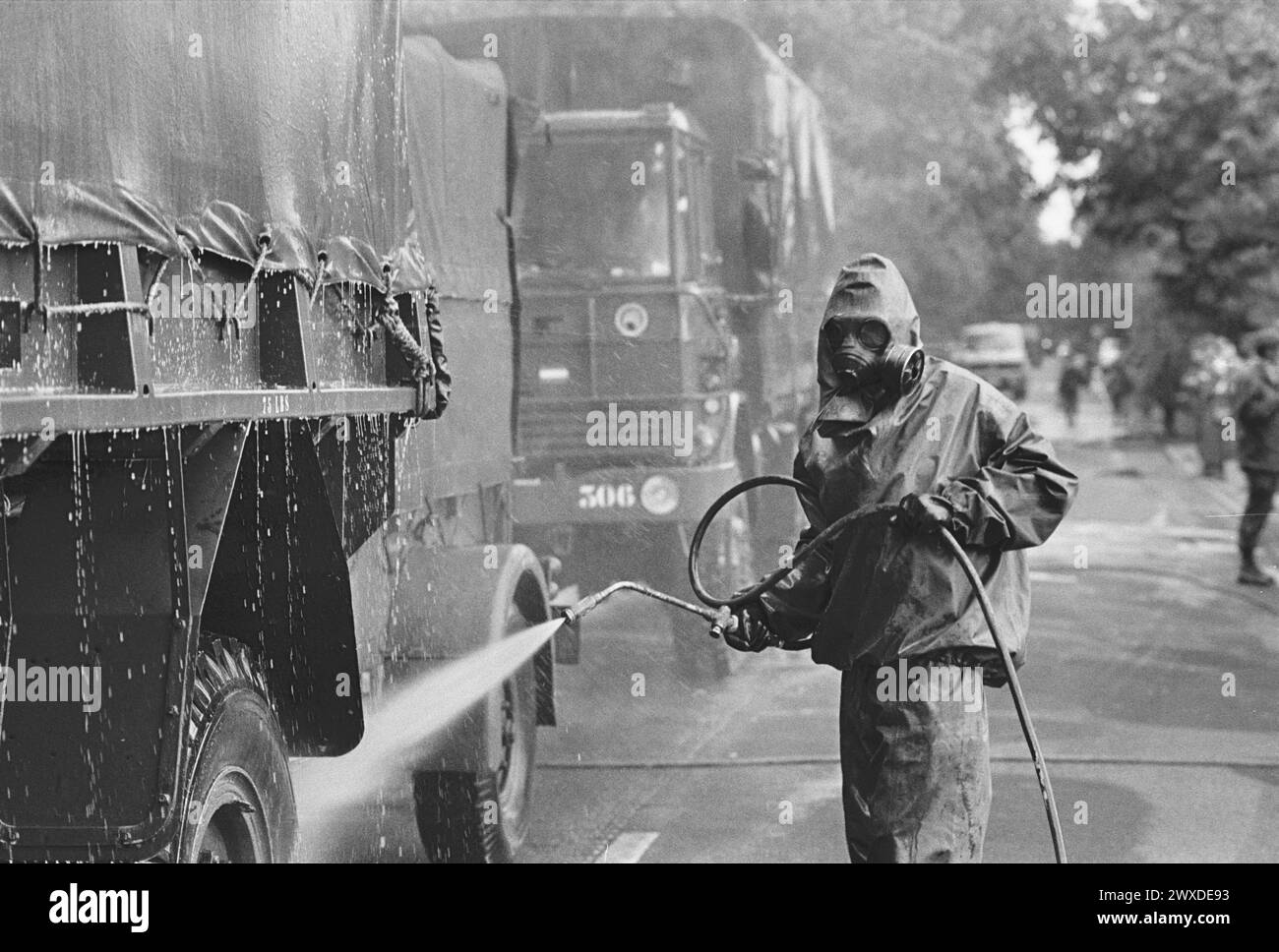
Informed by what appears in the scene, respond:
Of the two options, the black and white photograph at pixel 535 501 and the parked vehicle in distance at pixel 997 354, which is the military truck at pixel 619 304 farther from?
the parked vehicle in distance at pixel 997 354

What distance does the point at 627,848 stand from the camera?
24.6ft

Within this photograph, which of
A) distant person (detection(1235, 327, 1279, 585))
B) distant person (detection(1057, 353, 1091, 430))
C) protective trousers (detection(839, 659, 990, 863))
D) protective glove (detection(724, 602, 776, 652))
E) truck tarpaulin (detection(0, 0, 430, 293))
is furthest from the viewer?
distant person (detection(1057, 353, 1091, 430))

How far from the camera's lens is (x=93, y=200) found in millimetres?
3814

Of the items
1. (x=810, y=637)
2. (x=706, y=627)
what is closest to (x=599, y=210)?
(x=706, y=627)

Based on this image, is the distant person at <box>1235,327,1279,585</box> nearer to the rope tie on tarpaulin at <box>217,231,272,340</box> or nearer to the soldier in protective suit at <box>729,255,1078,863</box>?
the soldier in protective suit at <box>729,255,1078,863</box>

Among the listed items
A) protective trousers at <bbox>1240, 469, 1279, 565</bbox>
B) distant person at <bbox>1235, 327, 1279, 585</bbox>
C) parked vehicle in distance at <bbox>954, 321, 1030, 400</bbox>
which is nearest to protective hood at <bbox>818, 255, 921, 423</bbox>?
distant person at <bbox>1235, 327, 1279, 585</bbox>

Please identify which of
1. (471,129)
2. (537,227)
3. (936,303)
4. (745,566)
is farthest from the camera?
(936,303)

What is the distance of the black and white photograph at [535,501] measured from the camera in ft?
13.5

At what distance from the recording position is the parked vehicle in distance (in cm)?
4488

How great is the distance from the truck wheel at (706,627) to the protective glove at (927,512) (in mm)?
6254

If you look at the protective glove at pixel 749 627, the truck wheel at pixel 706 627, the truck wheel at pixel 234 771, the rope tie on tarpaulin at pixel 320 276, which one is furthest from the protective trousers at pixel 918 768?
the truck wheel at pixel 706 627
